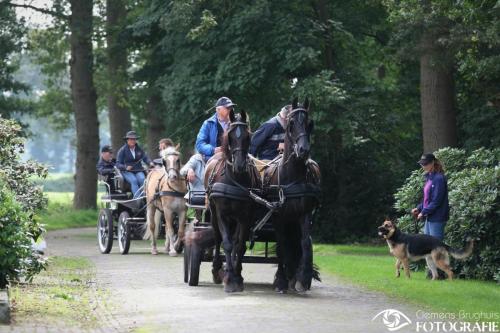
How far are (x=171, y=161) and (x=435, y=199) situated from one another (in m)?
6.80

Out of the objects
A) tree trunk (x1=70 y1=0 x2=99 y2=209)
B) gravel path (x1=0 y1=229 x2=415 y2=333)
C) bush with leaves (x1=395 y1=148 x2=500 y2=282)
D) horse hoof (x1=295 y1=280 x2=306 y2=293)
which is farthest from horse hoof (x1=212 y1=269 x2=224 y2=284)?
tree trunk (x1=70 y1=0 x2=99 y2=209)

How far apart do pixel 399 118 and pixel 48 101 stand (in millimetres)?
23596

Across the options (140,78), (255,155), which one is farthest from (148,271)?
(140,78)

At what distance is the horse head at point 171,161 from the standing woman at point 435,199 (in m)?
6.32

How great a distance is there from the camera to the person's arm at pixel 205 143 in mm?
17000

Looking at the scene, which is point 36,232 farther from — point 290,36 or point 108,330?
point 290,36

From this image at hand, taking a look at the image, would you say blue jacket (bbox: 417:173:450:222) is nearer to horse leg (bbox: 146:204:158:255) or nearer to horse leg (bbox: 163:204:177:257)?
horse leg (bbox: 163:204:177:257)

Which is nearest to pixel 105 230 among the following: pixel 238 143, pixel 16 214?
pixel 238 143

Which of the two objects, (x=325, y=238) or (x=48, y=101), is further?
(x=48, y=101)

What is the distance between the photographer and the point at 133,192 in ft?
81.2

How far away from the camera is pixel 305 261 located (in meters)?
14.7

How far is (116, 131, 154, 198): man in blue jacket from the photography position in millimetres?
24906

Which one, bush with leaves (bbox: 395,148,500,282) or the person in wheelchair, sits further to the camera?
the person in wheelchair

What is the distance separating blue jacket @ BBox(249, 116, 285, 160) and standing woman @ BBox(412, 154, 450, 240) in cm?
297
